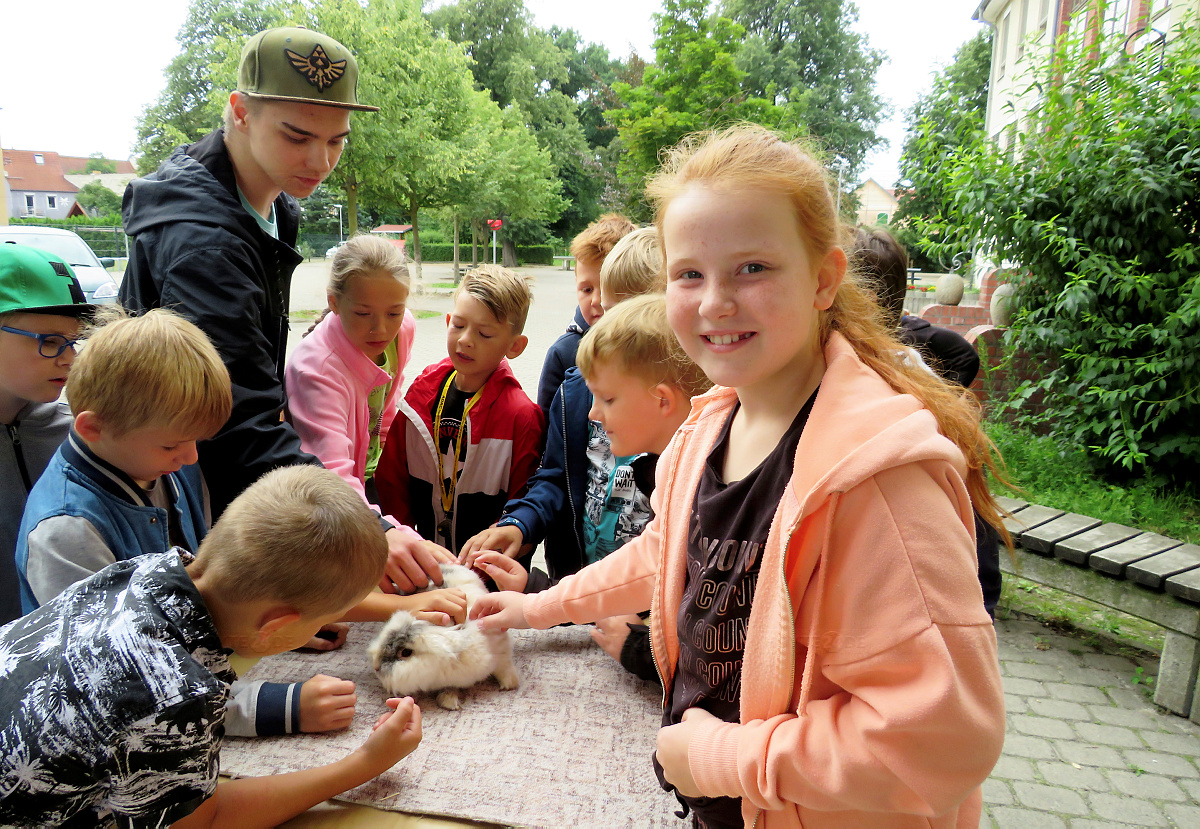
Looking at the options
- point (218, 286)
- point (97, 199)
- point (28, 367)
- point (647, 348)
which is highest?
point (97, 199)

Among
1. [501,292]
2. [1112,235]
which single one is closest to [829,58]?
[1112,235]

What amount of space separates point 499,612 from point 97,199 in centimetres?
6312

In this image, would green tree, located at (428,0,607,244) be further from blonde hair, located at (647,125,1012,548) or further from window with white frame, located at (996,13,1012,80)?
blonde hair, located at (647,125,1012,548)

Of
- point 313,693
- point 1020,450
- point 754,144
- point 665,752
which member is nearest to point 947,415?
point 754,144

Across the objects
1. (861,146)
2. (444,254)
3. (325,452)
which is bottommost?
(325,452)

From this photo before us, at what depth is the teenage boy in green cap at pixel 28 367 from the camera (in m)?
1.81

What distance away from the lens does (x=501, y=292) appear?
2.68 metres

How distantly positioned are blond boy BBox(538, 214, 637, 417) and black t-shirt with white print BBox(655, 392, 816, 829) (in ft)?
5.49

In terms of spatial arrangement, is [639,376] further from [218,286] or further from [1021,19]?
[1021,19]

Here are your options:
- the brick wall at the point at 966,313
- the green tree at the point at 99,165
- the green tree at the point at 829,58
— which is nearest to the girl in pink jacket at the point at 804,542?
the brick wall at the point at 966,313

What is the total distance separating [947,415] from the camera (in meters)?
1.21

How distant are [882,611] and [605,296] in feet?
5.75

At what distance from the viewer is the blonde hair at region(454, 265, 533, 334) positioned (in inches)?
105

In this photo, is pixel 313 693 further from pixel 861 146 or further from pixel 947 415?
pixel 861 146
